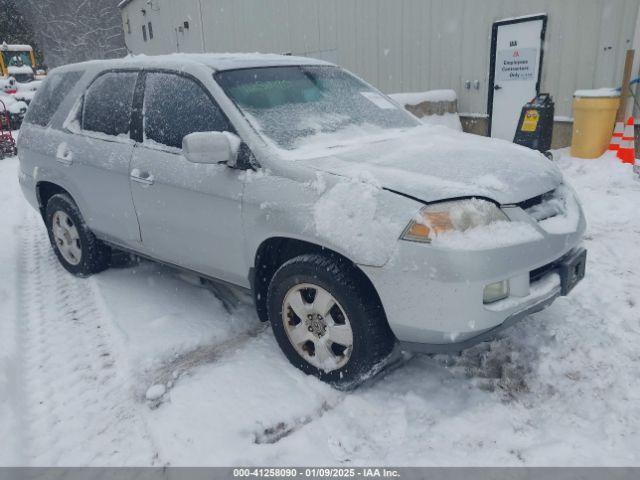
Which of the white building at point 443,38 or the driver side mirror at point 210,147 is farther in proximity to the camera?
the white building at point 443,38

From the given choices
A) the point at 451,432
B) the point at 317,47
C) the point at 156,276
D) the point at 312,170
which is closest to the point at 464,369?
the point at 451,432

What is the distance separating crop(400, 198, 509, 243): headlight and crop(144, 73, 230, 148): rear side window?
4.47 ft

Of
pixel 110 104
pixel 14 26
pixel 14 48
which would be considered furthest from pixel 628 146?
pixel 14 26

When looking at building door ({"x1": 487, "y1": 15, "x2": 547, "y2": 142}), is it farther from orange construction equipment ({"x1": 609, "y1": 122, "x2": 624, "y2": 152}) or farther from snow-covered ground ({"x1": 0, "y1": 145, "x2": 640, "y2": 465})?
snow-covered ground ({"x1": 0, "y1": 145, "x2": 640, "y2": 465})

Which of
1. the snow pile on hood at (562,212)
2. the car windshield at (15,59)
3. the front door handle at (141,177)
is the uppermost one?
the car windshield at (15,59)

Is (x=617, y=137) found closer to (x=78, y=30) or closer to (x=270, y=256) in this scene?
(x=270, y=256)

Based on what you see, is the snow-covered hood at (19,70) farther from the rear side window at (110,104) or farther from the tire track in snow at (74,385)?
the rear side window at (110,104)

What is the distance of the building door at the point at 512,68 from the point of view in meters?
8.76

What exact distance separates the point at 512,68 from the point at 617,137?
2360 millimetres

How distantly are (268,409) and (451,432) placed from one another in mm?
954

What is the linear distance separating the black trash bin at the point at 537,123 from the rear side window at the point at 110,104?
243 inches

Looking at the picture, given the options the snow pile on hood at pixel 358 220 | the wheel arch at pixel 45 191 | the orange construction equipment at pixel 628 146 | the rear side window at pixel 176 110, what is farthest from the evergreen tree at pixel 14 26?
the snow pile on hood at pixel 358 220

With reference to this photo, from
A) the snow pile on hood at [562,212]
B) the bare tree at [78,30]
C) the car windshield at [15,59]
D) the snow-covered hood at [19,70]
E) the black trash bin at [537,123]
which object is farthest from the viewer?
the bare tree at [78,30]

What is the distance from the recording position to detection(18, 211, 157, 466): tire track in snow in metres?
2.54
